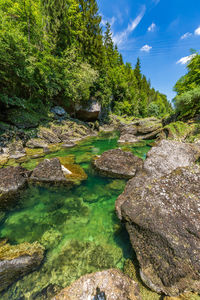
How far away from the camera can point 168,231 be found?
2.28m

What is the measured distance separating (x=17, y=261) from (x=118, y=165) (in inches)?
211

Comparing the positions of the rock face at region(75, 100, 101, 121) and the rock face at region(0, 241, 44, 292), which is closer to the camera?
the rock face at region(0, 241, 44, 292)

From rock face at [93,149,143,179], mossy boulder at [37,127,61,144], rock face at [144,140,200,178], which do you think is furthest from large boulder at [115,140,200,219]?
mossy boulder at [37,127,61,144]

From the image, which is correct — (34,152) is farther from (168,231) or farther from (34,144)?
(168,231)

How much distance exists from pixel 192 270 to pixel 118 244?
63.4 inches

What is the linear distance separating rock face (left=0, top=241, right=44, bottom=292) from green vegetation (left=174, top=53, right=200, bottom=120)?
62.8 ft

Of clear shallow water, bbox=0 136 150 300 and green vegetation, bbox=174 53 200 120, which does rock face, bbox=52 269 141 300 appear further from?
green vegetation, bbox=174 53 200 120

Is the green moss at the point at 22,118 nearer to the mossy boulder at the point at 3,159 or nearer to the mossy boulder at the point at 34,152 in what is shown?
the mossy boulder at the point at 34,152

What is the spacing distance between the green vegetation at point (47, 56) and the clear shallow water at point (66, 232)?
37.2 feet

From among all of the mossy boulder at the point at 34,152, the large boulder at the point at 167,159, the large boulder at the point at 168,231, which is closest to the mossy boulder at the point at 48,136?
Answer: the mossy boulder at the point at 34,152

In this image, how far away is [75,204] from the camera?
4.59 metres

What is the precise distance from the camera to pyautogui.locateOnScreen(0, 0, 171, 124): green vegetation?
11.6 m

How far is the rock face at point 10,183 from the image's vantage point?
4.67 m

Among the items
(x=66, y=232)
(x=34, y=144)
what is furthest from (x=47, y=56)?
(x=66, y=232)
